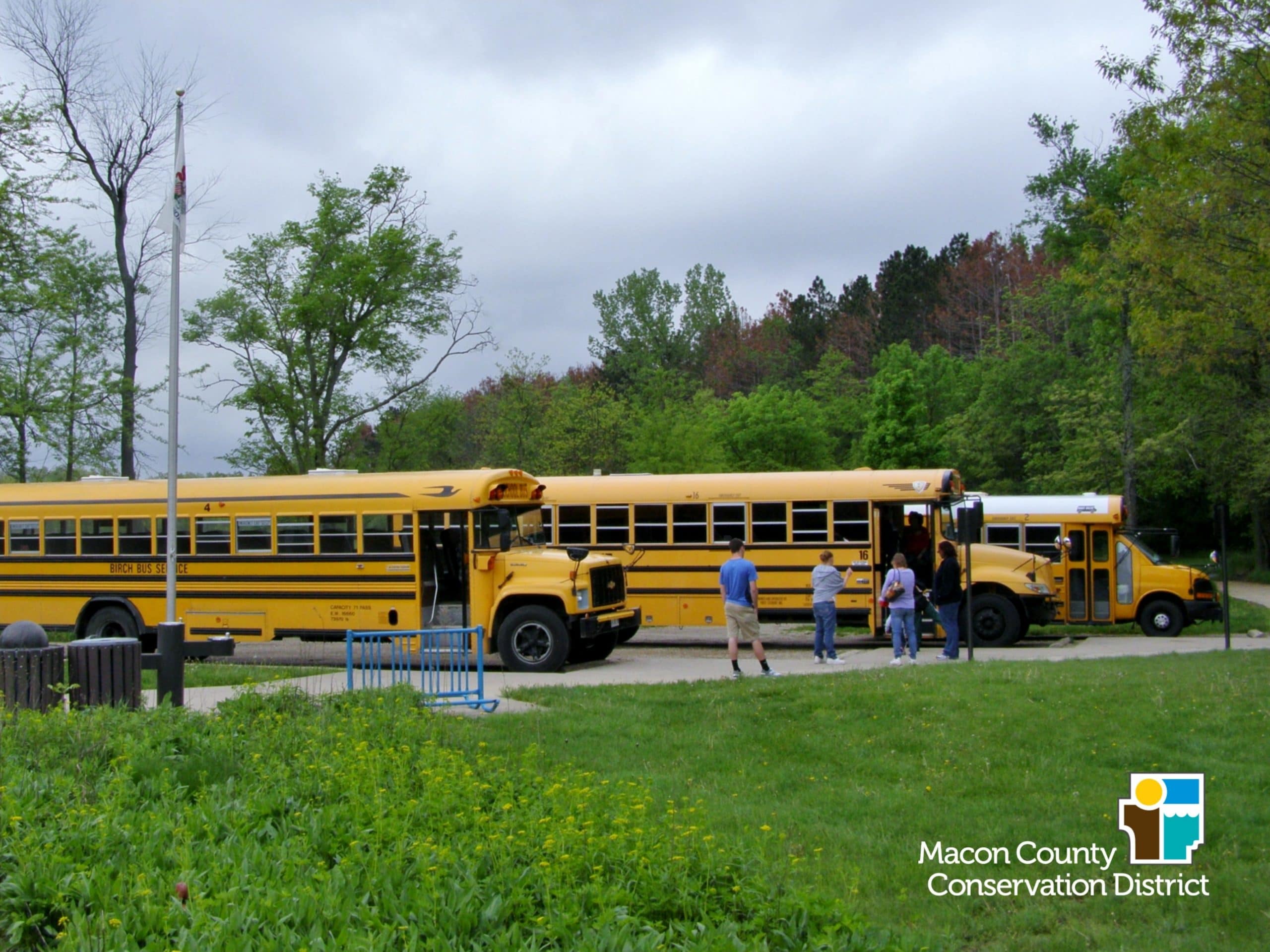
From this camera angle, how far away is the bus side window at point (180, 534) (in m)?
18.6


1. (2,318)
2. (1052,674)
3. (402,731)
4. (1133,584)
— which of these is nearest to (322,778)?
(402,731)

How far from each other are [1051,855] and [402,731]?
15.4 ft

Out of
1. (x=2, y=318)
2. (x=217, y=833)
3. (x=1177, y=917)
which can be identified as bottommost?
(x=1177, y=917)

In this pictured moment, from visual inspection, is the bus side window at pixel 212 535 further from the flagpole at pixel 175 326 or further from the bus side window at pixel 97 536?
the flagpole at pixel 175 326

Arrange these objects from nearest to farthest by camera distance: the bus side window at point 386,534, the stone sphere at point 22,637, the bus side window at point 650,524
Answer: the stone sphere at point 22,637 → the bus side window at point 386,534 → the bus side window at point 650,524

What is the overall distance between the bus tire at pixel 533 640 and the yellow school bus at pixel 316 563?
0.8 inches

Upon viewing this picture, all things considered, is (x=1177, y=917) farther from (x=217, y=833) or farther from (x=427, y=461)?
(x=427, y=461)

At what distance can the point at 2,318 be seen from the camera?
83.6ft

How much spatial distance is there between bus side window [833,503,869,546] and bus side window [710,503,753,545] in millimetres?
1423

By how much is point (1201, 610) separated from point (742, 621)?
10592 mm

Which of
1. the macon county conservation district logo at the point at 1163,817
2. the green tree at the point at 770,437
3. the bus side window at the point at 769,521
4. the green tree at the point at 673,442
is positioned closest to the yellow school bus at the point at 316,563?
the bus side window at the point at 769,521

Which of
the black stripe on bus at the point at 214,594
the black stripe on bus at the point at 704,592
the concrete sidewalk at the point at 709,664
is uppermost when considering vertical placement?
the black stripe on bus at the point at 214,594

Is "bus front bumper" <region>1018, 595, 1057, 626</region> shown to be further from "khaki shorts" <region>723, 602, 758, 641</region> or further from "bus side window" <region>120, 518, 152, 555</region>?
"bus side window" <region>120, 518, 152, 555</region>

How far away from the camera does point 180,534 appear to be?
18703 mm
